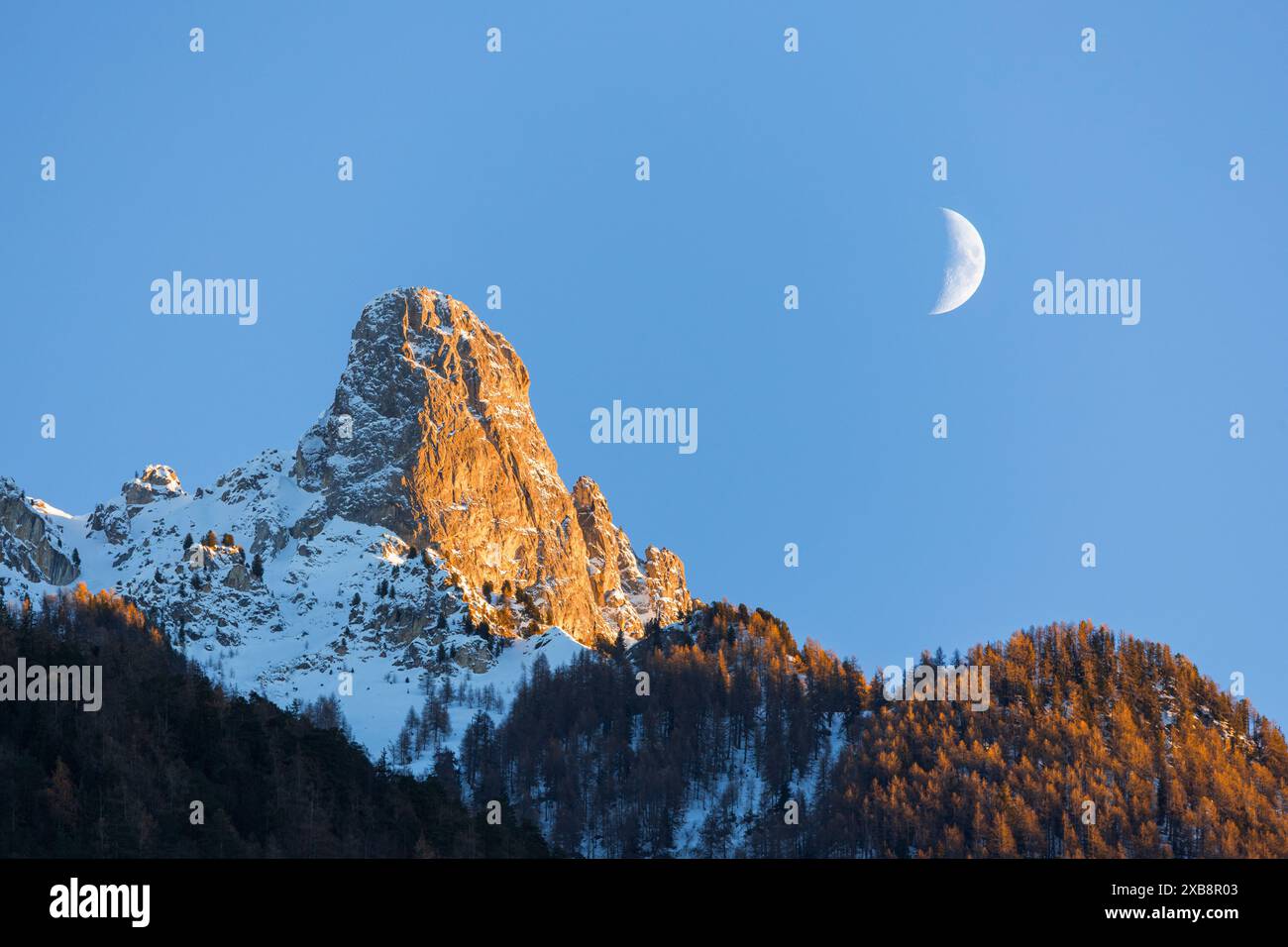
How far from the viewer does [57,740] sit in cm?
12269

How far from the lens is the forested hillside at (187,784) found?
109 metres

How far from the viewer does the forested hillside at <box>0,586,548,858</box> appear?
10944cm

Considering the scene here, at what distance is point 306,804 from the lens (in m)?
136

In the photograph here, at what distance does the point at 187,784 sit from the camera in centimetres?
12519

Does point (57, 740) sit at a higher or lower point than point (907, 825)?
higher
